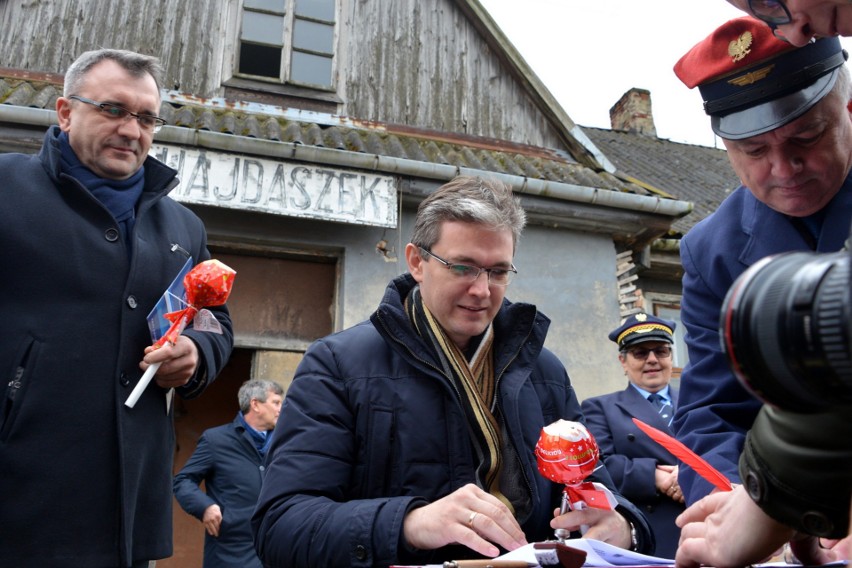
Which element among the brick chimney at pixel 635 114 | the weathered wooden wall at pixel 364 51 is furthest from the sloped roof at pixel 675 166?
the weathered wooden wall at pixel 364 51

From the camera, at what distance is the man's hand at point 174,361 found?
2395 millimetres

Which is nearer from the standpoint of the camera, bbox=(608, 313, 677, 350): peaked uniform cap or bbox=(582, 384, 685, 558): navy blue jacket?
bbox=(582, 384, 685, 558): navy blue jacket

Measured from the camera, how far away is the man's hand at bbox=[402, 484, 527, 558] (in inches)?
67.1

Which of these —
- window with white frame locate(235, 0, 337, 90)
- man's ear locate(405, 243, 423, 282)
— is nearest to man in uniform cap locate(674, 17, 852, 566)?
man's ear locate(405, 243, 423, 282)

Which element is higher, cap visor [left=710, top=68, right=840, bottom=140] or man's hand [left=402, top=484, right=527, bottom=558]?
cap visor [left=710, top=68, right=840, bottom=140]

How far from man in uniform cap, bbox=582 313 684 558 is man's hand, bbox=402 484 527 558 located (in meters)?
2.34

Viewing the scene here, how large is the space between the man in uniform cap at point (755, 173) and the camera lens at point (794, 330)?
3.49ft

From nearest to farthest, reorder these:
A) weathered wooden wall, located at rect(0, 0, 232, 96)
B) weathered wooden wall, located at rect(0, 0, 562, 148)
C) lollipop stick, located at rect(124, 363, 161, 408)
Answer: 1. lollipop stick, located at rect(124, 363, 161, 408)
2. weathered wooden wall, located at rect(0, 0, 232, 96)
3. weathered wooden wall, located at rect(0, 0, 562, 148)

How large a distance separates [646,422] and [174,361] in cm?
271

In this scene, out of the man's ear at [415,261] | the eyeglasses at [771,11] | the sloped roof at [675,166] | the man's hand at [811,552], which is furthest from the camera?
the sloped roof at [675,166]

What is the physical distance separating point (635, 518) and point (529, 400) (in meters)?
Answer: 0.45

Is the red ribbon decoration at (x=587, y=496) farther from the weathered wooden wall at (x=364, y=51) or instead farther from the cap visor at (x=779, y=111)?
the weathered wooden wall at (x=364, y=51)

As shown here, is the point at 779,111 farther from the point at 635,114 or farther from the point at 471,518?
the point at 635,114

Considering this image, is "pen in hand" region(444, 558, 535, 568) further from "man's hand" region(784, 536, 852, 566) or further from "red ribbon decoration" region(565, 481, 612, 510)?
"red ribbon decoration" region(565, 481, 612, 510)
